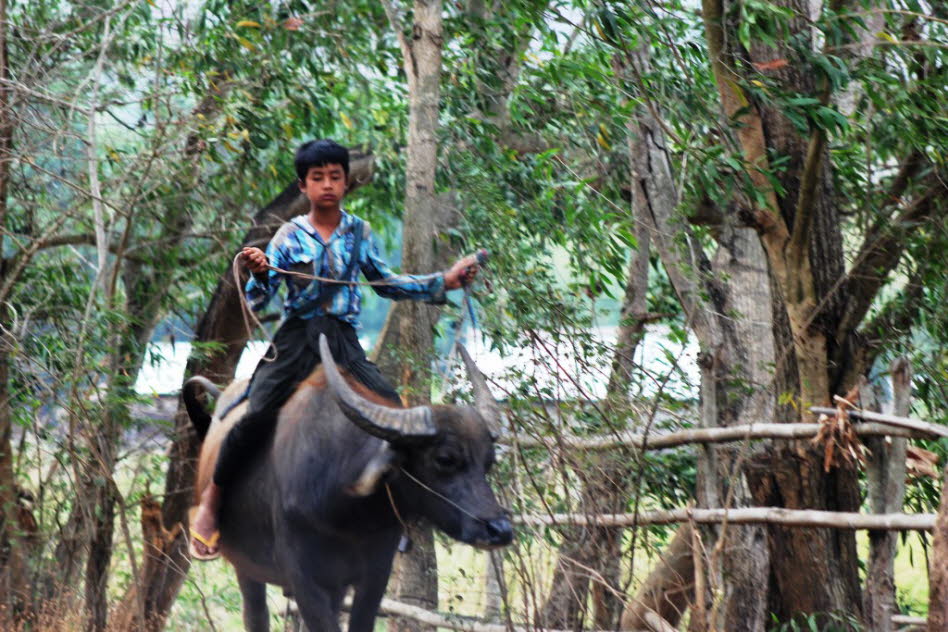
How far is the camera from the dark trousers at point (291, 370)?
4.36 meters

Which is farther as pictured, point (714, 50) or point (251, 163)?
point (251, 163)

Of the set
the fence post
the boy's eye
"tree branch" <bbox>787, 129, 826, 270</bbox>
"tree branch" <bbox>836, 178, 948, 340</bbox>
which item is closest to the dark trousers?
the boy's eye

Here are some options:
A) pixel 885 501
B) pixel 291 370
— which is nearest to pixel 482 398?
pixel 291 370

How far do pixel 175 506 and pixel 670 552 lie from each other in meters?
3.59

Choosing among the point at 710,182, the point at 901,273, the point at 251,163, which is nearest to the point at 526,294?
the point at 710,182

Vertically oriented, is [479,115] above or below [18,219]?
above

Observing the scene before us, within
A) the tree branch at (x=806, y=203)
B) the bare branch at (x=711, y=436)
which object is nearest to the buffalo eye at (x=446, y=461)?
the bare branch at (x=711, y=436)

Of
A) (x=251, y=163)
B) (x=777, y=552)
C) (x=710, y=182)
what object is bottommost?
(x=777, y=552)

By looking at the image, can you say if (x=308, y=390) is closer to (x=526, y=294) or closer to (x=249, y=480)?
(x=249, y=480)

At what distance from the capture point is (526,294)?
224 inches

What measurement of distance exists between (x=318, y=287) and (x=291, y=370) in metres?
0.35

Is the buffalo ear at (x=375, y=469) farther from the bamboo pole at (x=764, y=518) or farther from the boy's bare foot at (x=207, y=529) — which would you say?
the boy's bare foot at (x=207, y=529)

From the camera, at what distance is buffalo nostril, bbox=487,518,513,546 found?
365 cm

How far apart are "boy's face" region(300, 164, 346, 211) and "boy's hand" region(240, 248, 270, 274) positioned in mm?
354
